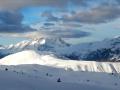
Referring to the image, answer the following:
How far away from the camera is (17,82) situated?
25969 millimetres

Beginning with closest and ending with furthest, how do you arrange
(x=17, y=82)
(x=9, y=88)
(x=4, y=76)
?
(x=9, y=88) < (x=17, y=82) < (x=4, y=76)

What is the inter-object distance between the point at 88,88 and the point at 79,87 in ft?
2.54

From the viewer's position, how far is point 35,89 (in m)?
24.5

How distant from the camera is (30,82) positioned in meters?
26.8

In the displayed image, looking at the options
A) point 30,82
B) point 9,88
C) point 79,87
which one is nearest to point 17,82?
point 30,82

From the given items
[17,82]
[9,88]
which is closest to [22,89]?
[9,88]

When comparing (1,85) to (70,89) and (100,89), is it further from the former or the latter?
(100,89)

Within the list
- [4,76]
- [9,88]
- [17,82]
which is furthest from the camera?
[4,76]

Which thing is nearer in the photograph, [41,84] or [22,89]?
[22,89]

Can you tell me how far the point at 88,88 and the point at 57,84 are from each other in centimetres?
235

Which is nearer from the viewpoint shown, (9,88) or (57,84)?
(9,88)

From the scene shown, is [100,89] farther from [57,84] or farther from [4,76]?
[4,76]

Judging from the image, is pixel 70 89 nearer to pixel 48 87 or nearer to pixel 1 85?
pixel 48 87

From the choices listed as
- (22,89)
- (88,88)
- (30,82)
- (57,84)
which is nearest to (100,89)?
(88,88)
